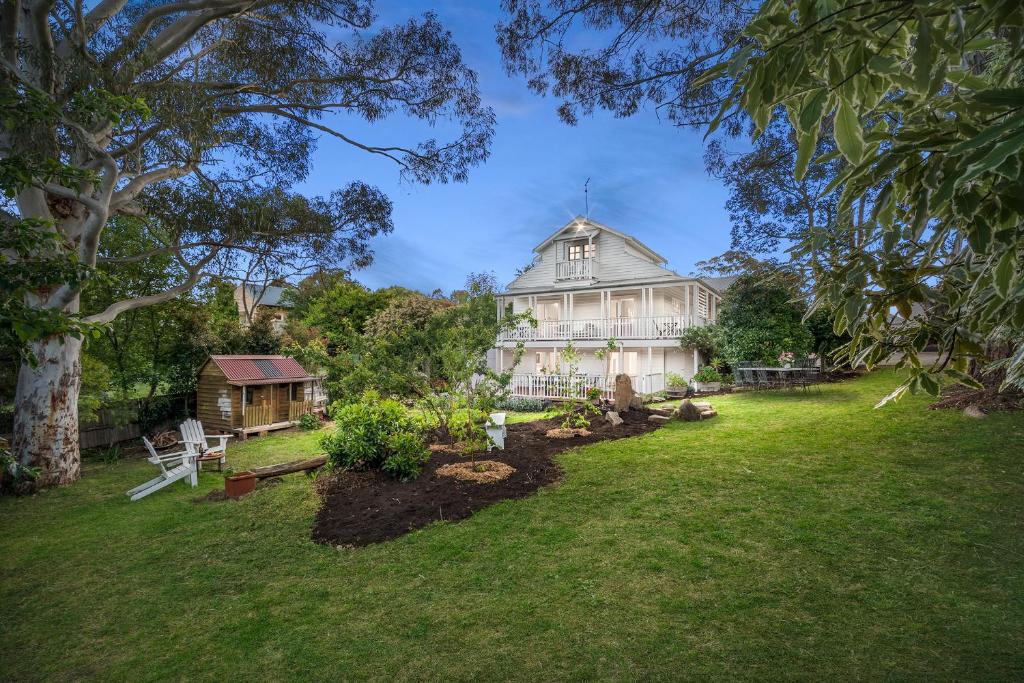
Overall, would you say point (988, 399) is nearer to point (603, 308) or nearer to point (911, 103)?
point (911, 103)

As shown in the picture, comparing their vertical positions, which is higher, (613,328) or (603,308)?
(603,308)

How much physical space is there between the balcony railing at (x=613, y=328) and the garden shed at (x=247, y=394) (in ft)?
27.0

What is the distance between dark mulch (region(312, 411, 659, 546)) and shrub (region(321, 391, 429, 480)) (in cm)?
24

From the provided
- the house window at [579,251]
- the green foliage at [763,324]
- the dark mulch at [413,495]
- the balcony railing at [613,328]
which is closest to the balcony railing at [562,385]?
the balcony railing at [613,328]

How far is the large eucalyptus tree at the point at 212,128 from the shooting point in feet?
25.0

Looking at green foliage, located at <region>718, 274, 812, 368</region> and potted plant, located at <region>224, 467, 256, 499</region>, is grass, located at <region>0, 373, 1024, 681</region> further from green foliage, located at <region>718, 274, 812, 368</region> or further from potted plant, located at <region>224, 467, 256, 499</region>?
green foliage, located at <region>718, 274, 812, 368</region>

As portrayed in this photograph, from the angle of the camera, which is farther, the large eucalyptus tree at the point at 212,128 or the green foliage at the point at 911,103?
the large eucalyptus tree at the point at 212,128

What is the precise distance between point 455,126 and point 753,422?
9781 millimetres

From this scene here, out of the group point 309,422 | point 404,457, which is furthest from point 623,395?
point 309,422

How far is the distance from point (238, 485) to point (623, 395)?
8428mm

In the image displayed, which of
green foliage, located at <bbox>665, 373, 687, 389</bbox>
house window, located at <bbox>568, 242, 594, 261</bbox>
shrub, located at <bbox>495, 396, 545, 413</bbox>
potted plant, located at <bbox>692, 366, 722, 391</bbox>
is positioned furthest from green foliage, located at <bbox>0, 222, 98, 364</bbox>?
house window, located at <bbox>568, 242, 594, 261</bbox>

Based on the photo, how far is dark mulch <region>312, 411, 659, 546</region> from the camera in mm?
5520

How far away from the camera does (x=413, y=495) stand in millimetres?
6473

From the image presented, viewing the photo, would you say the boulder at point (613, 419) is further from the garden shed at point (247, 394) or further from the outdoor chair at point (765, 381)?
the garden shed at point (247, 394)
